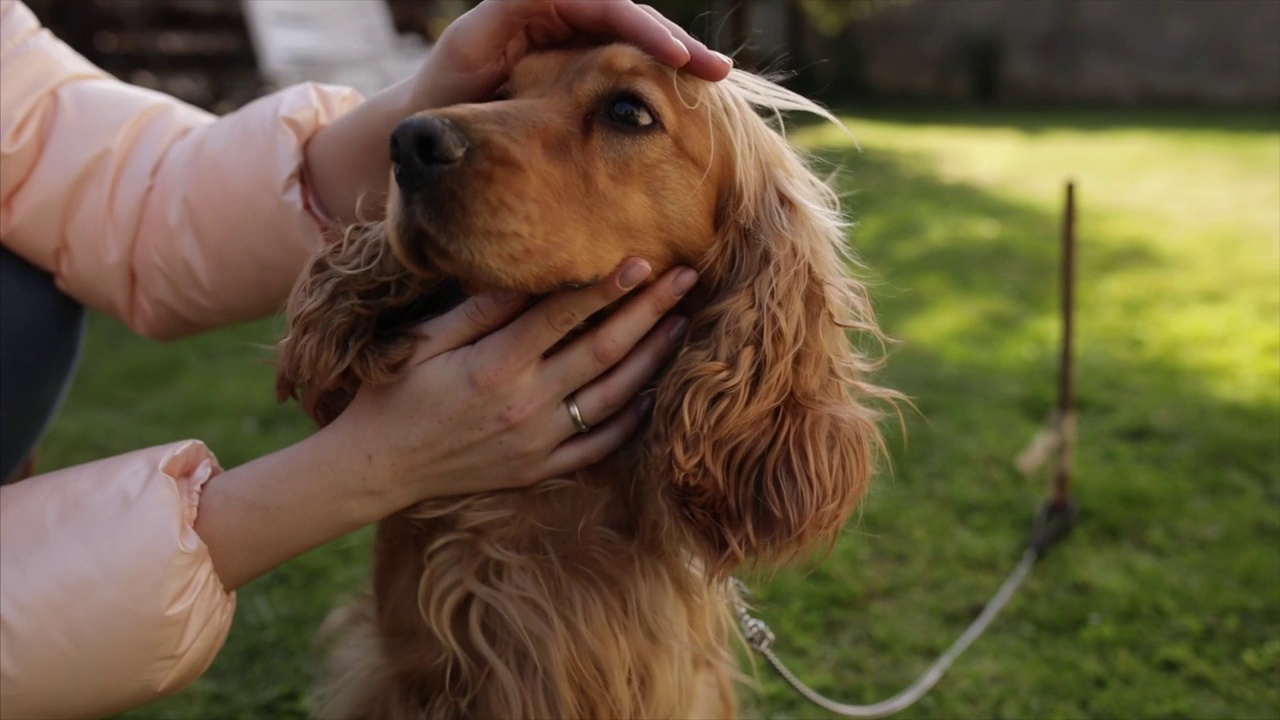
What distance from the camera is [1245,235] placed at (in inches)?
261

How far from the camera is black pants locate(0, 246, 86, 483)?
221 cm

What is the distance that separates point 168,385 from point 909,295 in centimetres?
401

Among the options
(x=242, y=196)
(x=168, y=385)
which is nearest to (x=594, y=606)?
(x=242, y=196)

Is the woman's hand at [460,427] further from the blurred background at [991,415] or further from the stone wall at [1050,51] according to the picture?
the stone wall at [1050,51]

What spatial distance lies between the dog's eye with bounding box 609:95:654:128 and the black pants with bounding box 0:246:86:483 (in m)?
1.42

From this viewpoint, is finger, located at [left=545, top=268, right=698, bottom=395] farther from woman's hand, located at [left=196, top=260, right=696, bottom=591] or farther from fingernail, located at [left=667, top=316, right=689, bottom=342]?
fingernail, located at [left=667, top=316, right=689, bottom=342]

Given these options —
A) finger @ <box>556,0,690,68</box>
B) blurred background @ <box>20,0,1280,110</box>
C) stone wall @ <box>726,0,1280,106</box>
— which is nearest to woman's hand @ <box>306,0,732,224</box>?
finger @ <box>556,0,690,68</box>

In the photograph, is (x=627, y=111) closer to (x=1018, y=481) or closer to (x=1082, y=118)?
(x=1018, y=481)

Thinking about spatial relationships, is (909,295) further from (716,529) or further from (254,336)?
(716,529)

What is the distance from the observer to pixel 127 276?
2.25 meters

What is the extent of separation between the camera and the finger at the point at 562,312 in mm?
1707

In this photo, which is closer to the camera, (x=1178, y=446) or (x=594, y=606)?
(x=594, y=606)

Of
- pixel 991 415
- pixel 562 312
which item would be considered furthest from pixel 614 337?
pixel 991 415

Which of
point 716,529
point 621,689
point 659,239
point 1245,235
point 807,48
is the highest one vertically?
point 659,239
